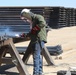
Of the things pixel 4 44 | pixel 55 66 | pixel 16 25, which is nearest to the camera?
pixel 4 44

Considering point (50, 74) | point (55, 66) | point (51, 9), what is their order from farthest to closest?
1. point (51, 9)
2. point (55, 66)
3. point (50, 74)

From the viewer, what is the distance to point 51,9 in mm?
24891

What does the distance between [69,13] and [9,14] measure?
5.47 m

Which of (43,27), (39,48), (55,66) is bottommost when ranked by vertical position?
(55,66)

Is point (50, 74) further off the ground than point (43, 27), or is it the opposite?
point (43, 27)

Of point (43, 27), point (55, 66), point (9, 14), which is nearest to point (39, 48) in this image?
point (43, 27)

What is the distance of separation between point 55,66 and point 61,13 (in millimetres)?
15603

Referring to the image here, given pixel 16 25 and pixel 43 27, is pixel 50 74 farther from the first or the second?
pixel 16 25

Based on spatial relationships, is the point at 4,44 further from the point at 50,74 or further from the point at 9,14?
the point at 9,14

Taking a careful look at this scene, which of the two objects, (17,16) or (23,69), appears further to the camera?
Answer: (17,16)

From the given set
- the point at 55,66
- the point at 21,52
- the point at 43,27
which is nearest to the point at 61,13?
the point at 21,52

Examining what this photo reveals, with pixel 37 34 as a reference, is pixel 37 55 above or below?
below

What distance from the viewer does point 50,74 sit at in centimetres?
845

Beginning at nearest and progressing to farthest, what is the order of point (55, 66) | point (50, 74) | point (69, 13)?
point (50, 74) → point (55, 66) → point (69, 13)
